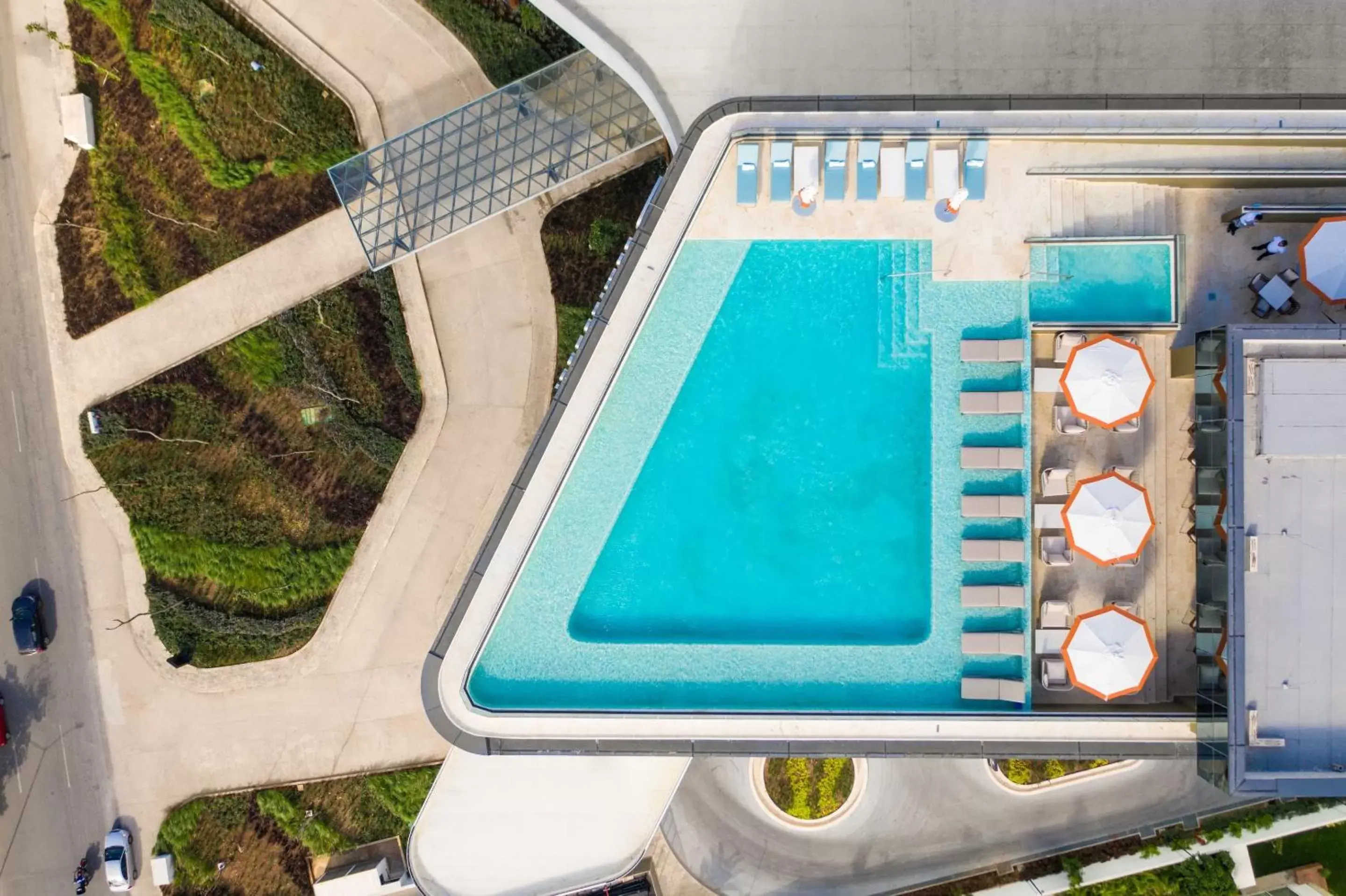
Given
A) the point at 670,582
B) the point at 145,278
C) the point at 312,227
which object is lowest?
the point at 670,582

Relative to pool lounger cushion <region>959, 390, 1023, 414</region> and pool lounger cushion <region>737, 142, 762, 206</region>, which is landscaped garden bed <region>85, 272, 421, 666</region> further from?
pool lounger cushion <region>959, 390, 1023, 414</region>

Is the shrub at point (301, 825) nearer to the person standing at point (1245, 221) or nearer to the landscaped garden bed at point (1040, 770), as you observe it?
the landscaped garden bed at point (1040, 770)

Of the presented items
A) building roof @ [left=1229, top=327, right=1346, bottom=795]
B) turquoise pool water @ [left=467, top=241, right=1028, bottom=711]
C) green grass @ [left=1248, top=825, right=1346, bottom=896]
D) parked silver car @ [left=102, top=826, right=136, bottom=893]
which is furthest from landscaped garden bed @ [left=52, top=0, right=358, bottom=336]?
green grass @ [left=1248, top=825, right=1346, bottom=896]

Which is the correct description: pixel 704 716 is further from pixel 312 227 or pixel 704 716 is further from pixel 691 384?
pixel 312 227

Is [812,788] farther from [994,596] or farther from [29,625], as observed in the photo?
[29,625]

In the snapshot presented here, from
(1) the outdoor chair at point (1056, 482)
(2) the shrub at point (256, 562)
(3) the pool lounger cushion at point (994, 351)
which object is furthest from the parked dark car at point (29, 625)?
(1) the outdoor chair at point (1056, 482)

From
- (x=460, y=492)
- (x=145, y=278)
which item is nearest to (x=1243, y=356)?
(x=460, y=492)
